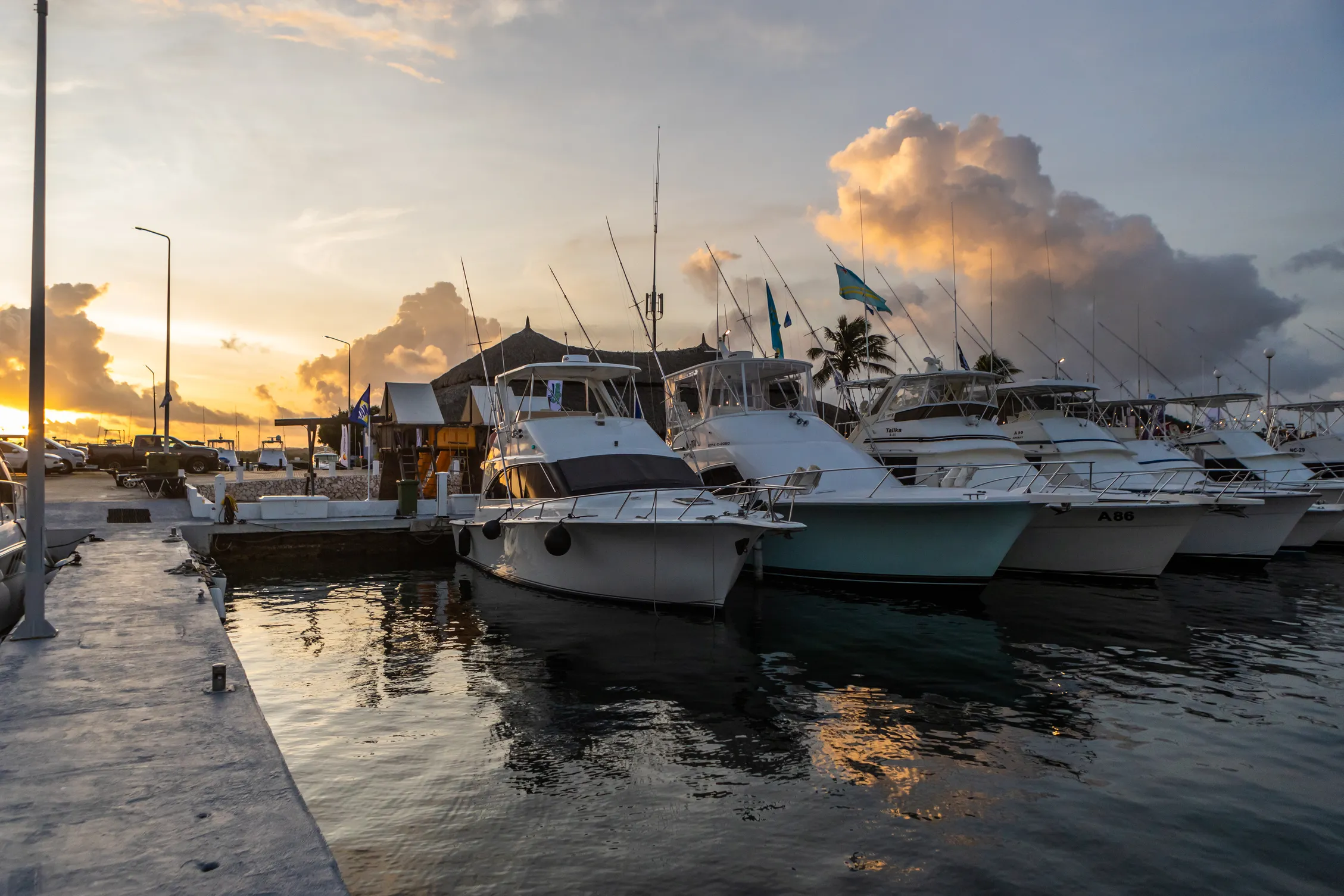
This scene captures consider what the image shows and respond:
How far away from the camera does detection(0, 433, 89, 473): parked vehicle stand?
39.9 meters

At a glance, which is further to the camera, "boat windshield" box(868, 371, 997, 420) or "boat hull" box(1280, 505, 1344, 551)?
"boat hull" box(1280, 505, 1344, 551)

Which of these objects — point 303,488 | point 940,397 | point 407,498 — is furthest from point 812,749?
point 303,488

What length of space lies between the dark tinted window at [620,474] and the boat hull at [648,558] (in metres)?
1.01

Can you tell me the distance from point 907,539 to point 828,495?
1745 mm

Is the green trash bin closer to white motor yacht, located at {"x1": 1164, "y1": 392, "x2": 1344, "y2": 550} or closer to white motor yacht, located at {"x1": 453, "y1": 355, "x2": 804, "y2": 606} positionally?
white motor yacht, located at {"x1": 453, "y1": 355, "x2": 804, "y2": 606}

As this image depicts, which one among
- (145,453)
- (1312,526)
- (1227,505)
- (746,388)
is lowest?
(1312,526)

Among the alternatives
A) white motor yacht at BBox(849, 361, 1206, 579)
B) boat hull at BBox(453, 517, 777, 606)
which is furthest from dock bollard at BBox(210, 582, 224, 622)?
white motor yacht at BBox(849, 361, 1206, 579)

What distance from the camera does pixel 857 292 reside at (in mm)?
22812

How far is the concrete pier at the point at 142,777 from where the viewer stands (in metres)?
3.45

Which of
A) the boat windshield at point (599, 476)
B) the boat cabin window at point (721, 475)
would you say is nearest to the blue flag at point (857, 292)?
the boat cabin window at point (721, 475)

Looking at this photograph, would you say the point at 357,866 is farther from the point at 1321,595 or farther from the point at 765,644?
the point at 1321,595

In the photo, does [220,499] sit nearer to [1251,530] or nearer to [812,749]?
[812,749]

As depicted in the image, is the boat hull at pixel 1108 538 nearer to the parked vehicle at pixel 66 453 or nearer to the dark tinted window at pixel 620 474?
the dark tinted window at pixel 620 474

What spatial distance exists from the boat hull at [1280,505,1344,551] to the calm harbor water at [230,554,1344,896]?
39.1 feet
